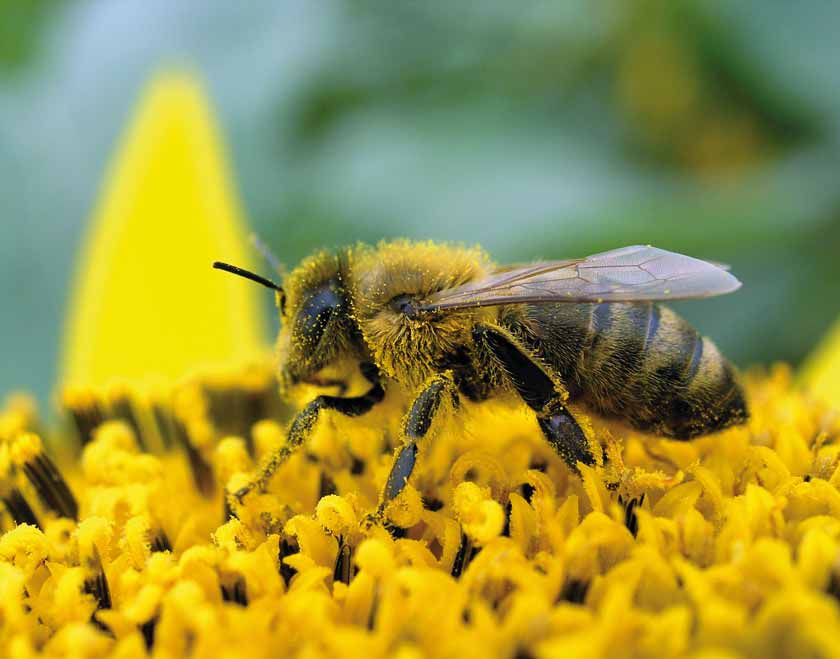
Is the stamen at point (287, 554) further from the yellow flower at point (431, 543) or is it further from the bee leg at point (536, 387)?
the bee leg at point (536, 387)

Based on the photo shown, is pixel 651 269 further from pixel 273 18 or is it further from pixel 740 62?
pixel 273 18

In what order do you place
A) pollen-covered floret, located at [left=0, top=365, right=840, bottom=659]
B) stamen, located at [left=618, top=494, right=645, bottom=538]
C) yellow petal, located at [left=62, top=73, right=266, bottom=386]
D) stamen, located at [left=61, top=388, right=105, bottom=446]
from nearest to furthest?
pollen-covered floret, located at [left=0, top=365, right=840, bottom=659] → stamen, located at [left=618, top=494, right=645, bottom=538] → stamen, located at [left=61, top=388, right=105, bottom=446] → yellow petal, located at [left=62, top=73, right=266, bottom=386]

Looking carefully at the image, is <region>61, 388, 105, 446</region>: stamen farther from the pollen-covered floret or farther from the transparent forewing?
the transparent forewing

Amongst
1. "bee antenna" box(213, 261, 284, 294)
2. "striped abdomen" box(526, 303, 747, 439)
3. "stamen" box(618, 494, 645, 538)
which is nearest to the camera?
"stamen" box(618, 494, 645, 538)

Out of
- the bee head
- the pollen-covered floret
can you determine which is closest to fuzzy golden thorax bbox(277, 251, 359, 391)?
the bee head

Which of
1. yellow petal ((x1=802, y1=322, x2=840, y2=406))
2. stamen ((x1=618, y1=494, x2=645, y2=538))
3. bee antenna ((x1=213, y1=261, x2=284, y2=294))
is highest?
bee antenna ((x1=213, y1=261, x2=284, y2=294))

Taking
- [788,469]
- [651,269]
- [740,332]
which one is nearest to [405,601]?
[651,269]

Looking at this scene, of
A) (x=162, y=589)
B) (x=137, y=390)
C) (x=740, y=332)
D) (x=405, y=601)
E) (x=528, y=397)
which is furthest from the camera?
(x=740, y=332)
